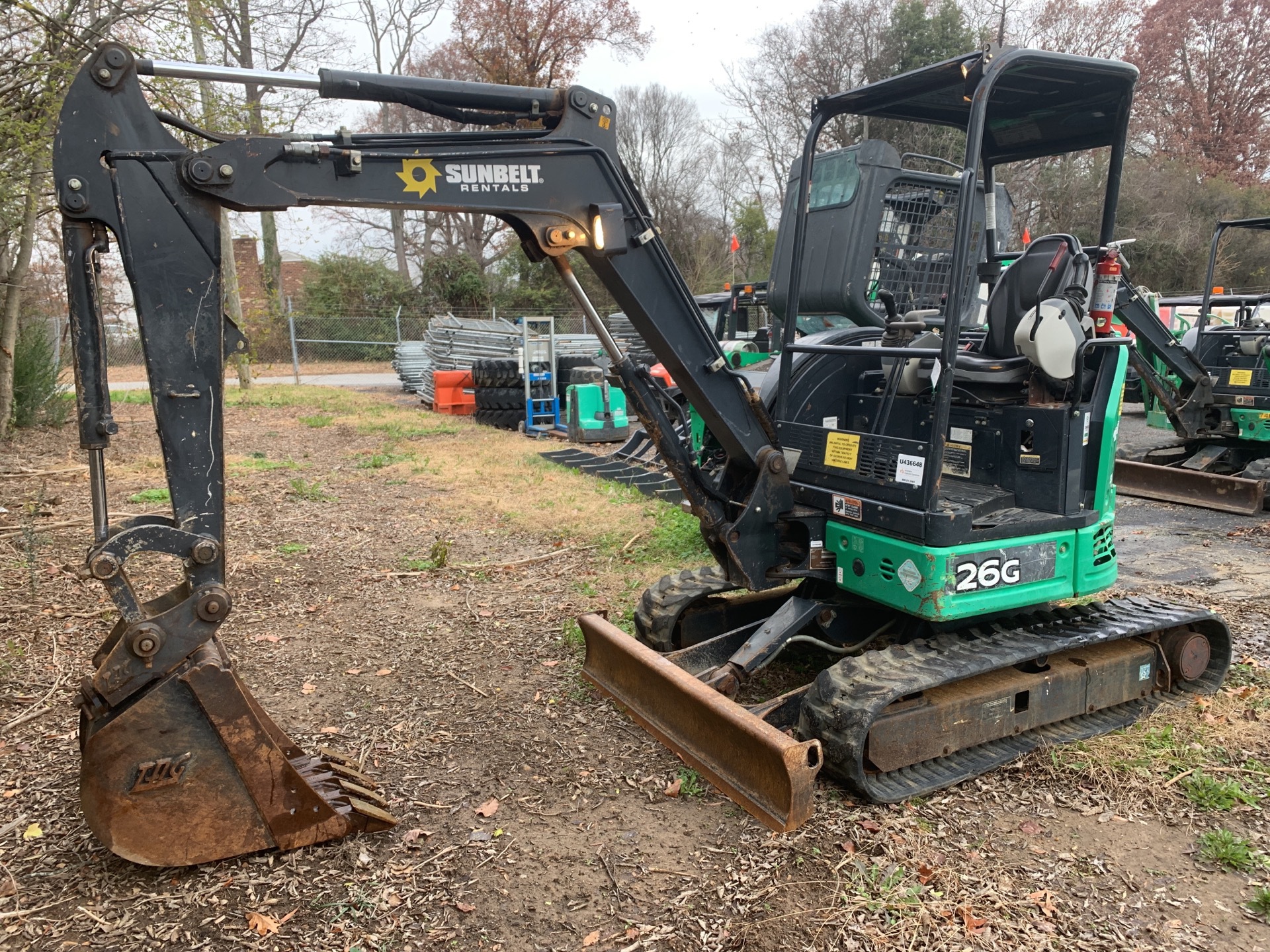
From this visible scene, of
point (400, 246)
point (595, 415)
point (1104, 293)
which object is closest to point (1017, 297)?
point (1104, 293)

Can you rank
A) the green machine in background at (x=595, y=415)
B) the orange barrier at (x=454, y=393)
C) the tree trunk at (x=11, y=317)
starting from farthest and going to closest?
1. the orange barrier at (x=454, y=393)
2. the green machine in background at (x=595, y=415)
3. the tree trunk at (x=11, y=317)

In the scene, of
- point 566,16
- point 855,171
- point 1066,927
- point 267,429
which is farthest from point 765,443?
point 566,16

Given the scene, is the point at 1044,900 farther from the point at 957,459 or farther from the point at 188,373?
the point at 188,373

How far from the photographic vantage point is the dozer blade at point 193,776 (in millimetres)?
→ 3102

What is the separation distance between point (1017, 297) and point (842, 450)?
108 centimetres

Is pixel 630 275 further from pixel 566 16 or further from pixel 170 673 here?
pixel 566 16

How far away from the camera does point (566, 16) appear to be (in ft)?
89.4

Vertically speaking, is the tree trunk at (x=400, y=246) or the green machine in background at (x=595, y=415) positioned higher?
the tree trunk at (x=400, y=246)

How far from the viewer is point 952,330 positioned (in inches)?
148

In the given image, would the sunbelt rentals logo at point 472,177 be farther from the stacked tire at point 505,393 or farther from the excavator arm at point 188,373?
the stacked tire at point 505,393

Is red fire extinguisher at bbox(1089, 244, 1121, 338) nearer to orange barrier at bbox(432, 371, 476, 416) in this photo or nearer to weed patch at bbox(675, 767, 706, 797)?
weed patch at bbox(675, 767, 706, 797)

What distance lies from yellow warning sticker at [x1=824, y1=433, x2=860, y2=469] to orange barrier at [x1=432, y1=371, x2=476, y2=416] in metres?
14.8

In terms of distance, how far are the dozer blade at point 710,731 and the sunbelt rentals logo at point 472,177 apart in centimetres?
228

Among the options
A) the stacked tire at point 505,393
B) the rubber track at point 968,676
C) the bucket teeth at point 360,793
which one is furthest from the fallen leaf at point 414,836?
the stacked tire at point 505,393
